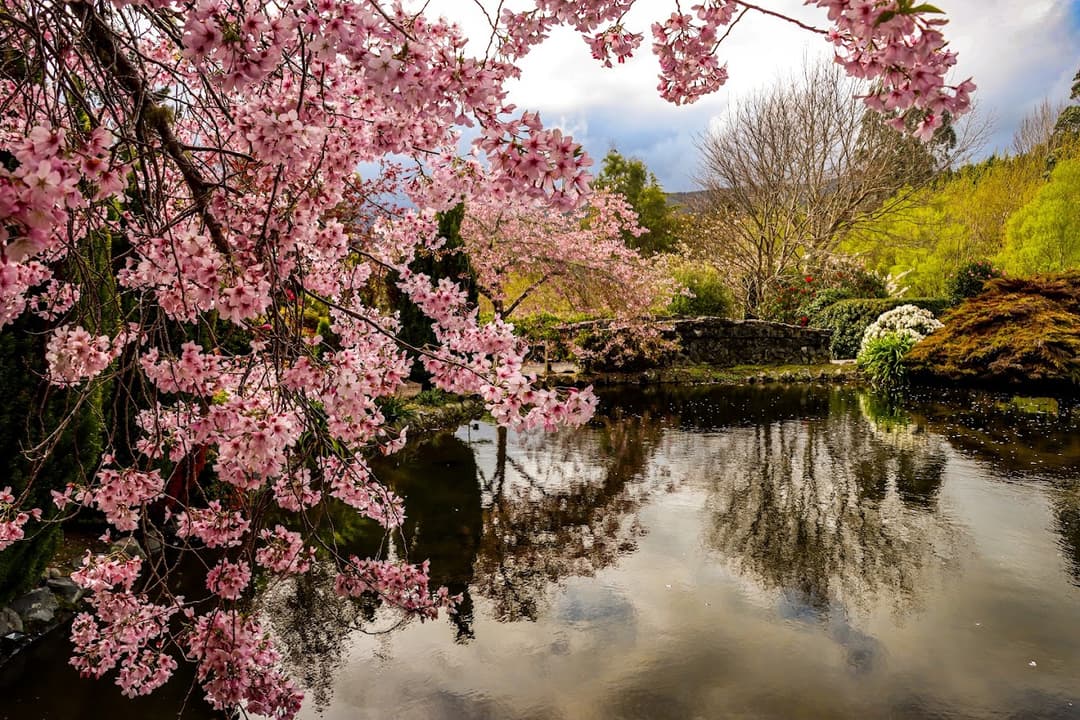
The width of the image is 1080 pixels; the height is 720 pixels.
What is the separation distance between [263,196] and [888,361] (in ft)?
40.1

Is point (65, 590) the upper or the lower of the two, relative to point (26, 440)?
lower

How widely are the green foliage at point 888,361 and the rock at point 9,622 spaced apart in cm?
1196

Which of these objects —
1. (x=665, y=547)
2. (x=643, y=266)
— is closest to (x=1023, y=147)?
(x=643, y=266)

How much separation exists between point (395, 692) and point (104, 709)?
119 centimetres

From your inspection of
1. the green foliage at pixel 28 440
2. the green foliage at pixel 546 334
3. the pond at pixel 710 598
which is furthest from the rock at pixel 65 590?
the green foliage at pixel 546 334

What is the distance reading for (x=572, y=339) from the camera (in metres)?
13.0

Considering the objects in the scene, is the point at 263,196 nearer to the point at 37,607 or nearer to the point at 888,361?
the point at 37,607

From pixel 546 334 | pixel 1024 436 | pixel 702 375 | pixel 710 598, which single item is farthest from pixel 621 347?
pixel 710 598

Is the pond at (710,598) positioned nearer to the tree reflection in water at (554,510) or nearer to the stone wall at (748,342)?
the tree reflection in water at (554,510)

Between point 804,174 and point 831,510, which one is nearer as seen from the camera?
point 831,510

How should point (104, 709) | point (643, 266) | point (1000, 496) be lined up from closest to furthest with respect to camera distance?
point (104, 709) → point (1000, 496) → point (643, 266)

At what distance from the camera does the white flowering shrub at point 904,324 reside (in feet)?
43.2

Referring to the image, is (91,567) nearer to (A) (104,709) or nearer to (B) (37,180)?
(A) (104,709)

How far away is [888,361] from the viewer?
39.6ft
